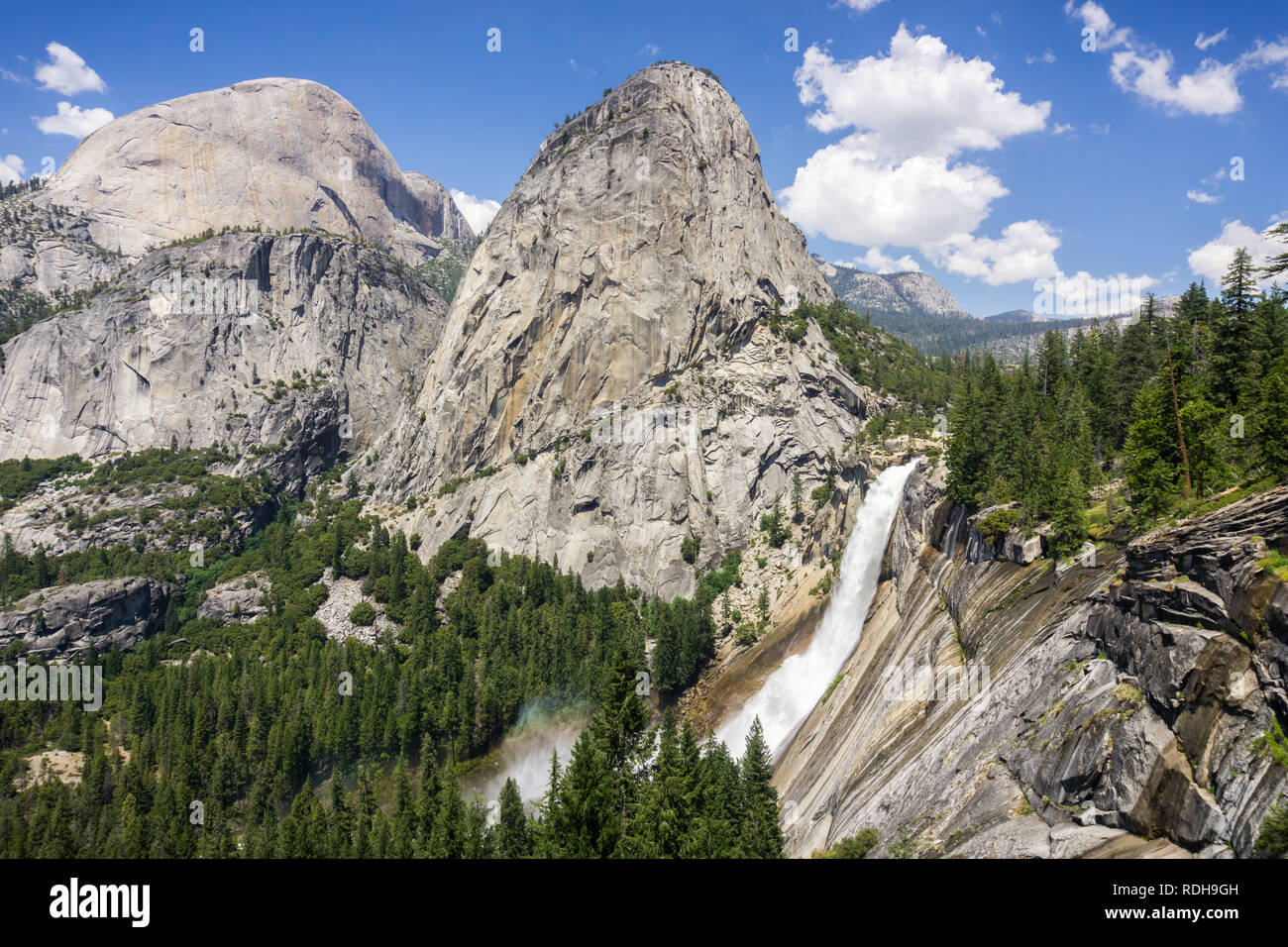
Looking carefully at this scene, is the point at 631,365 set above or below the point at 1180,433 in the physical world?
above

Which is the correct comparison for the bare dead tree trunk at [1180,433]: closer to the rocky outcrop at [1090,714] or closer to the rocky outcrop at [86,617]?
the rocky outcrop at [1090,714]

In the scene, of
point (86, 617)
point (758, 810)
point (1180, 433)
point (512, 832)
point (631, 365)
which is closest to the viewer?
point (1180, 433)

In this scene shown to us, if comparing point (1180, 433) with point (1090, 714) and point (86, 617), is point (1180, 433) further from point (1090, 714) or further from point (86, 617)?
point (86, 617)

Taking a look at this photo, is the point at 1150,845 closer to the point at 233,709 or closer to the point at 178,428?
the point at 233,709

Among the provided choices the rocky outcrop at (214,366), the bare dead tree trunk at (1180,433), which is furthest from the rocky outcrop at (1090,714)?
the rocky outcrop at (214,366)

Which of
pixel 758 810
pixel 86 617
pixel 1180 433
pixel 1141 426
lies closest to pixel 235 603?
pixel 86 617

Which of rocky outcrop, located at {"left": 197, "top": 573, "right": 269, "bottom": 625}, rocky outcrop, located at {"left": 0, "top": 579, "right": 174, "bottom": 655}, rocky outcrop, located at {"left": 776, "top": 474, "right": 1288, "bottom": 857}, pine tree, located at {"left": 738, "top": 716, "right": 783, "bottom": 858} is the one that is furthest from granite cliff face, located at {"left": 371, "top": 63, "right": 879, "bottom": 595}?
rocky outcrop, located at {"left": 776, "top": 474, "right": 1288, "bottom": 857}
